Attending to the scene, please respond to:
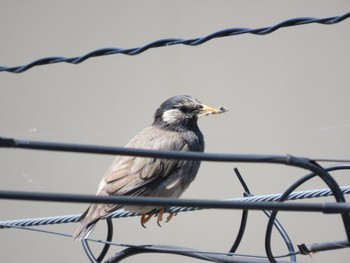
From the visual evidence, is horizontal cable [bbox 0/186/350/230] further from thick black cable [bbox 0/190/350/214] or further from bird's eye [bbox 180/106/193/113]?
bird's eye [bbox 180/106/193/113]

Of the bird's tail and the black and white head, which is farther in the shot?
the black and white head

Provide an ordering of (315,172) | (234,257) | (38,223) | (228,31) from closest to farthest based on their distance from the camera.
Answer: (315,172) < (228,31) < (234,257) < (38,223)

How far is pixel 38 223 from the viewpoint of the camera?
3.71 meters

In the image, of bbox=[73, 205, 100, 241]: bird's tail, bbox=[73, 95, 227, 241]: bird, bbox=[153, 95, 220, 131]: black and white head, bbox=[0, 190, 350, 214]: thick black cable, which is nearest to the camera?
bbox=[0, 190, 350, 214]: thick black cable

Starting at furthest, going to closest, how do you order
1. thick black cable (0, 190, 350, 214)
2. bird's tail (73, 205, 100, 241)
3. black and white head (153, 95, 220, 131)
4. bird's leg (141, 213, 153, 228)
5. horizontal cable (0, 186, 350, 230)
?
black and white head (153, 95, 220, 131), bird's leg (141, 213, 153, 228), bird's tail (73, 205, 100, 241), horizontal cable (0, 186, 350, 230), thick black cable (0, 190, 350, 214)

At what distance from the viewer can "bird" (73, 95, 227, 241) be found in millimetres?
4338

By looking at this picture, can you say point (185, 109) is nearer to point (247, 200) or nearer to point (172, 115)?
point (172, 115)

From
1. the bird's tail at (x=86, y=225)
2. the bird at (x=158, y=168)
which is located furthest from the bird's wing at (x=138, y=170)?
the bird's tail at (x=86, y=225)

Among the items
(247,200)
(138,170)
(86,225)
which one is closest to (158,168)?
(138,170)

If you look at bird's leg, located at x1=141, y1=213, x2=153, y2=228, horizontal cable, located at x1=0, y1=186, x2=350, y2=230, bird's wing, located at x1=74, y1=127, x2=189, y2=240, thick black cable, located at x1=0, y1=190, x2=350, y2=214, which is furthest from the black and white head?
thick black cable, located at x1=0, y1=190, x2=350, y2=214

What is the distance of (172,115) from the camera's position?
16.3ft

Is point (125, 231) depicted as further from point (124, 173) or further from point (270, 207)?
point (270, 207)

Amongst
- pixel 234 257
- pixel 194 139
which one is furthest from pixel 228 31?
pixel 194 139

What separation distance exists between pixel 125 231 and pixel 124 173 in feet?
6.42
